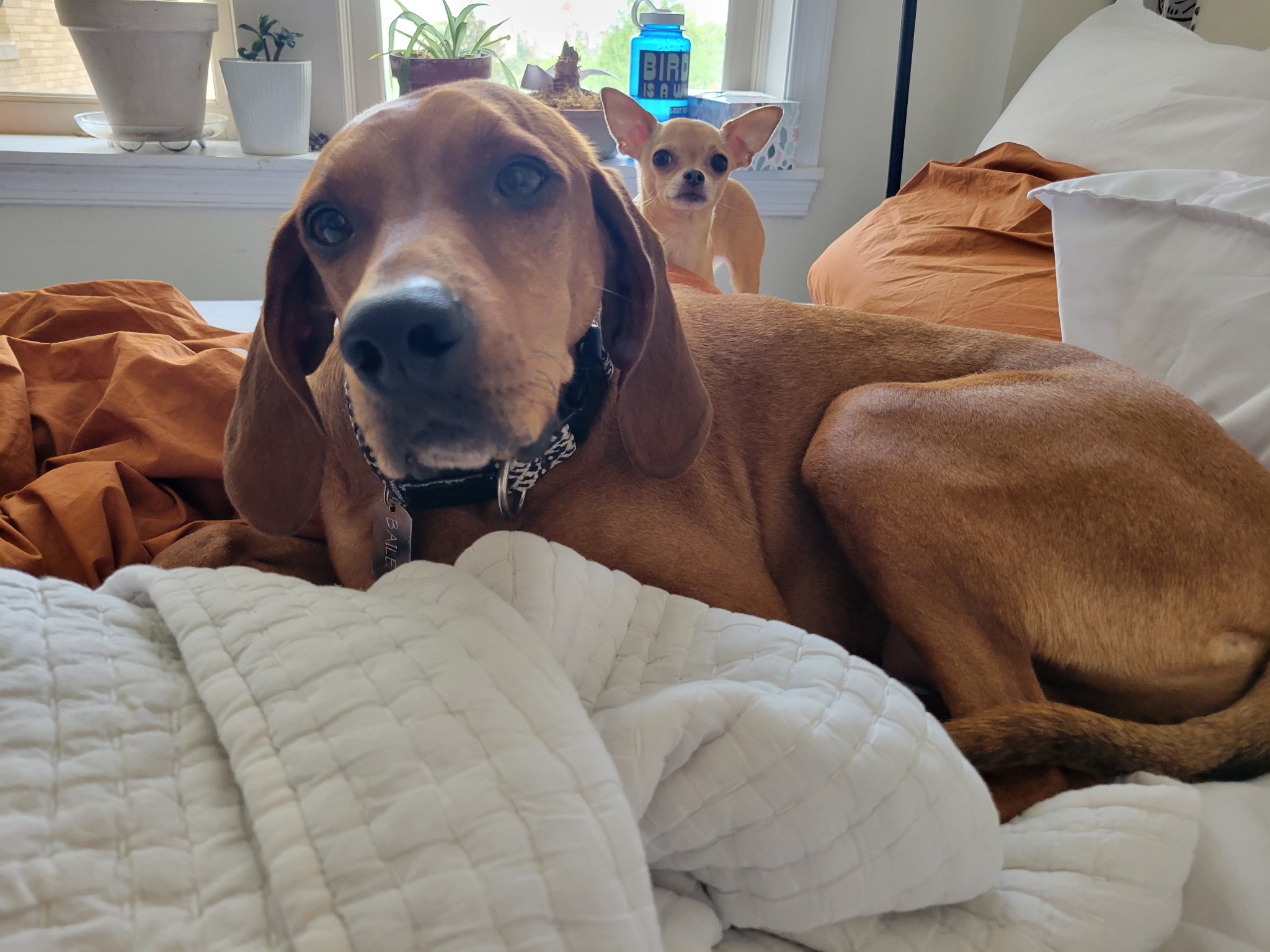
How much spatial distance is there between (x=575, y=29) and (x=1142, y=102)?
2.10 m

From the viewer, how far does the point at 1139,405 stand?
43.1 inches

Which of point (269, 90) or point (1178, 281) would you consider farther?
point (269, 90)

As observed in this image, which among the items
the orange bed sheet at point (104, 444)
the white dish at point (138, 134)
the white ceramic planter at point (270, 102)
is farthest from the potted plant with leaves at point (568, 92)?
the orange bed sheet at point (104, 444)

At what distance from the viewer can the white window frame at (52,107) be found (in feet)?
9.76

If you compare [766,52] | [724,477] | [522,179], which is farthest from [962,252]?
[766,52]

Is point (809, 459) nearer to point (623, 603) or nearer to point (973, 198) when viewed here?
point (623, 603)

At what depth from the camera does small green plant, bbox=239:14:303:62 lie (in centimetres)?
279

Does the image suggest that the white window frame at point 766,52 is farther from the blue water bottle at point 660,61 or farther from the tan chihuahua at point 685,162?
the tan chihuahua at point 685,162

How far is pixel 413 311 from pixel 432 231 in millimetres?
179

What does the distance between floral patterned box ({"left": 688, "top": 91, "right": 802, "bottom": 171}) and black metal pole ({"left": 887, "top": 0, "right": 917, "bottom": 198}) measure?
446 millimetres

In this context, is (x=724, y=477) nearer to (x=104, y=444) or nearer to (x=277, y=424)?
(x=277, y=424)

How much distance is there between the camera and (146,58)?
270cm

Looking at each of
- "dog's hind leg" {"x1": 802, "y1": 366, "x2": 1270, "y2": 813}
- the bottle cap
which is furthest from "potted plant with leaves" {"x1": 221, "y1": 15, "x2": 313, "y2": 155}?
"dog's hind leg" {"x1": 802, "y1": 366, "x2": 1270, "y2": 813}

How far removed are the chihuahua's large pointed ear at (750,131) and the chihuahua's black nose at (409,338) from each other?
80.6 inches
